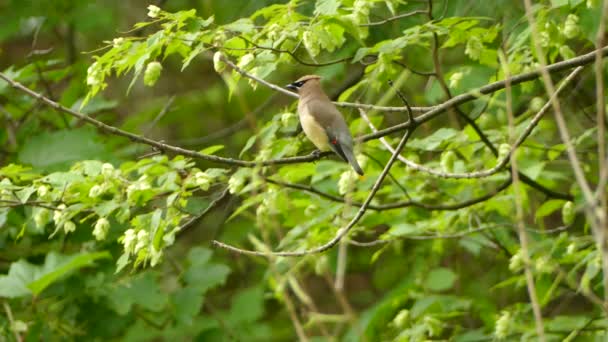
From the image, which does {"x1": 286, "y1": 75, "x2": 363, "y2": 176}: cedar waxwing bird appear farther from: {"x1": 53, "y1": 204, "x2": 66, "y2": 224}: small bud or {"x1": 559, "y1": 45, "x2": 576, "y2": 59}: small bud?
{"x1": 53, "y1": 204, "x2": 66, "y2": 224}: small bud

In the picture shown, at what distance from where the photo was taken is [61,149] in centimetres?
652

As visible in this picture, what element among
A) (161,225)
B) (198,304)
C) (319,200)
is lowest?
(198,304)

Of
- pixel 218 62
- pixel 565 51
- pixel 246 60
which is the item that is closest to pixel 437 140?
pixel 565 51

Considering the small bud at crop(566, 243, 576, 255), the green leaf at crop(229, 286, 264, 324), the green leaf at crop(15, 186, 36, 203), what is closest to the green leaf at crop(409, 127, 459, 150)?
the small bud at crop(566, 243, 576, 255)

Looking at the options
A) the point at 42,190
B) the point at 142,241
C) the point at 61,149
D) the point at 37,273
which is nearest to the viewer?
the point at 142,241

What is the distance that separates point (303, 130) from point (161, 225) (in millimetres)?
1164

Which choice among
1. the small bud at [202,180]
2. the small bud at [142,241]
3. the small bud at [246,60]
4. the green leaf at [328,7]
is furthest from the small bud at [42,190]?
the green leaf at [328,7]

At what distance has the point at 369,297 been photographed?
35.0 feet

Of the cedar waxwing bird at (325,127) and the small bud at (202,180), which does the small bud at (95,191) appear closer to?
the small bud at (202,180)

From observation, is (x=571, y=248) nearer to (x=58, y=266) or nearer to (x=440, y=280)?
(x=440, y=280)

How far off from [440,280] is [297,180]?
189 cm

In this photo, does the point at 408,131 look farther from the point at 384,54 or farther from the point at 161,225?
the point at 161,225

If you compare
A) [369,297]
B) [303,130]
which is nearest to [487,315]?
[303,130]

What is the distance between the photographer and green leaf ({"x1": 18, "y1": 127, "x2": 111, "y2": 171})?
20.9ft
